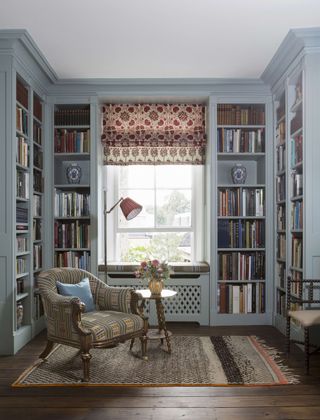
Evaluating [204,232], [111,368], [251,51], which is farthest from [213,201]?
[111,368]

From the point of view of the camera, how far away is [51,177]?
586 cm

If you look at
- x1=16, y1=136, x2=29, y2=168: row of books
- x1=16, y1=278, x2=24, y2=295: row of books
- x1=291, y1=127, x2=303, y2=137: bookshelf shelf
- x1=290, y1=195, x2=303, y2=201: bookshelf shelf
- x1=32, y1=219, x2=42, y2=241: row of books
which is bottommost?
x1=16, y1=278, x2=24, y2=295: row of books

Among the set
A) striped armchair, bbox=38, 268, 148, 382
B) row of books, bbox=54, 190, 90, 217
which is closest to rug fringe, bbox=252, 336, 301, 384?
striped armchair, bbox=38, 268, 148, 382

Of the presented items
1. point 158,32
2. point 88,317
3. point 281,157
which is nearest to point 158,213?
point 281,157

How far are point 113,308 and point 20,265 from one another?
3.51ft

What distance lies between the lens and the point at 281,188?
5555 millimetres

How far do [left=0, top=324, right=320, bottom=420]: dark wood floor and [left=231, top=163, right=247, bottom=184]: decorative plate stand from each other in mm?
2690

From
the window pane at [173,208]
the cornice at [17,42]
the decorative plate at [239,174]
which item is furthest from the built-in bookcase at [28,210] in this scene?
the decorative plate at [239,174]

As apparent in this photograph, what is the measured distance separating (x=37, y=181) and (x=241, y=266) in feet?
8.44

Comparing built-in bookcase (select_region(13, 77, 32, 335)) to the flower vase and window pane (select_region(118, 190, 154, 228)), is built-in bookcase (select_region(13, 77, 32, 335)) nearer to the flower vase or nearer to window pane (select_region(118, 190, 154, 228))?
the flower vase

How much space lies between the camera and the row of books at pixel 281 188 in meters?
5.40

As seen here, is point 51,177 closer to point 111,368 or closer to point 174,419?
point 111,368

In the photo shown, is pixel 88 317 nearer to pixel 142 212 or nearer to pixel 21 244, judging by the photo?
pixel 21 244

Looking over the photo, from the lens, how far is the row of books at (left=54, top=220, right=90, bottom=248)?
5.88m
